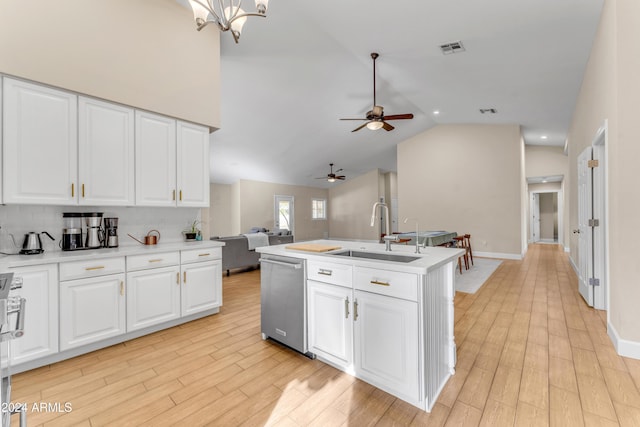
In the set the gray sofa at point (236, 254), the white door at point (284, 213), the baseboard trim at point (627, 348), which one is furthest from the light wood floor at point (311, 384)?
the white door at point (284, 213)

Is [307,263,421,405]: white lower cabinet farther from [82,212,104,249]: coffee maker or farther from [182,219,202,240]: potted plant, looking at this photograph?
[82,212,104,249]: coffee maker

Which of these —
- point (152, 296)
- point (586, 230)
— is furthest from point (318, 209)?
point (152, 296)

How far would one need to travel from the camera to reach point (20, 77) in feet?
7.37

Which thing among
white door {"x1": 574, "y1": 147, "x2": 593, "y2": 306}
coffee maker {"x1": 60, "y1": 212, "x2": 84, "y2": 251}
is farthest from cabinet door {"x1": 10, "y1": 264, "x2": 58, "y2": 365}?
white door {"x1": 574, "y1": 147, "x2": 593, "y2": 306}

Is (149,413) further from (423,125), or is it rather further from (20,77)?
(423,125)

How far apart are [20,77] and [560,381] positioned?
180 inches

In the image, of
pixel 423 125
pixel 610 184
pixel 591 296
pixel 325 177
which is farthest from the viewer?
pixel 325 177

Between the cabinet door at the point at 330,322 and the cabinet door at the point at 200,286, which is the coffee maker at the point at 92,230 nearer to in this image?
the cabinet door at the point at 200,286

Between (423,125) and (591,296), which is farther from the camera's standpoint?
(423,125)

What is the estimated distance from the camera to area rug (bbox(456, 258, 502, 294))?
14.6 ft

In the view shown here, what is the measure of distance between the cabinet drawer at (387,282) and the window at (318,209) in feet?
32.4

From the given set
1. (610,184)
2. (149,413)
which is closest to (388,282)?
(149,413)

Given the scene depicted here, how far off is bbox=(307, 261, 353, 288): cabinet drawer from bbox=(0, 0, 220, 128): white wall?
7.43 feet

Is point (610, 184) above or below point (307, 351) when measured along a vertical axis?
above
